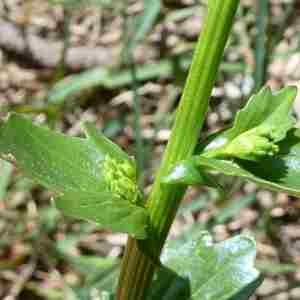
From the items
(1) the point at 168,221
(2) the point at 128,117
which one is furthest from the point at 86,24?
(1) the point at 168,221

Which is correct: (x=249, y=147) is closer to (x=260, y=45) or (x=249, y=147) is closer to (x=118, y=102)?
(x=260, y=45)

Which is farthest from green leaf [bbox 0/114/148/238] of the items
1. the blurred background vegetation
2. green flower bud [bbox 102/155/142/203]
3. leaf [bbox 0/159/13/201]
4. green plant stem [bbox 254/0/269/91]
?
leaf [bbox 0/159/13/201]

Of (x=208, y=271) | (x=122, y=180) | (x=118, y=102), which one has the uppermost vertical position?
(x=118, y=102)

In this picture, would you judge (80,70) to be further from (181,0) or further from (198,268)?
(198,268)

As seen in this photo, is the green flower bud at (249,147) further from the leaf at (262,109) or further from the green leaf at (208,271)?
the green leaf at (208,271)

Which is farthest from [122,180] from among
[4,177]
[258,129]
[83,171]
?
[4,177]

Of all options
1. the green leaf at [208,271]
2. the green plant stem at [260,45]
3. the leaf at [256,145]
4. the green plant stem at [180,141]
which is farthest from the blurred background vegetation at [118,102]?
the leaf at [256,145]

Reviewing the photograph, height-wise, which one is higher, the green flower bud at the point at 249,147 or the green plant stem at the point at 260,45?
the green plant stem at the point at 260,45

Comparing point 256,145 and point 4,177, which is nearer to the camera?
point 256,145
